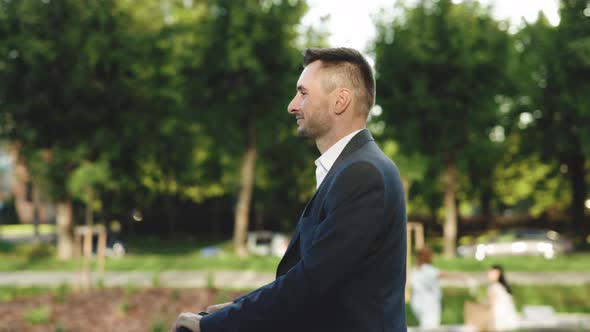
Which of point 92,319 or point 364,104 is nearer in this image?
point 364,104

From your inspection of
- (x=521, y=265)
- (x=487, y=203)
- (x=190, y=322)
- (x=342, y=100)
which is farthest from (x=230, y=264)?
(x=487, y=203)

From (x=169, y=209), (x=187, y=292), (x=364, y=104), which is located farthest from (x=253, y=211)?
(x=364, y=104)

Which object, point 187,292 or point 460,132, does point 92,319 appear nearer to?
point 187,292

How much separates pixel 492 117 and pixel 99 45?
642 inches

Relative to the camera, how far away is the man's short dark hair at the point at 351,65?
1835 millimetres

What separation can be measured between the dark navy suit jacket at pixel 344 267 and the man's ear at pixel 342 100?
13cm

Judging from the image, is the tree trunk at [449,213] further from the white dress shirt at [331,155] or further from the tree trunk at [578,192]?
the white dress shirt at [331,155]

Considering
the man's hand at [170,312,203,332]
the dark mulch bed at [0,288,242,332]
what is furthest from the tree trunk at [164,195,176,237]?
the man's hand at [170,312,203,332]

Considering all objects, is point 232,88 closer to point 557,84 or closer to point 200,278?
point 200,278

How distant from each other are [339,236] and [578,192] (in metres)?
34.3

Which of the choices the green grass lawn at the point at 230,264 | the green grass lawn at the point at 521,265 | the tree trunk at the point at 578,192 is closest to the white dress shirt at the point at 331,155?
the green grass lawn at the point at 230,264

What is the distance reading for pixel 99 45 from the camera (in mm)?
23375

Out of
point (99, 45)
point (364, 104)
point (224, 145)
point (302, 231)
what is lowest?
point (302, 231)

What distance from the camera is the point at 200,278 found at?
1658cm
